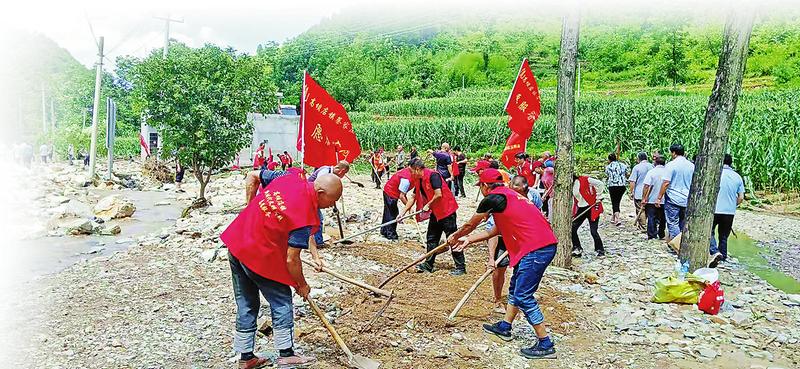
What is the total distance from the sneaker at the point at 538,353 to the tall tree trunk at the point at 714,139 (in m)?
3.12

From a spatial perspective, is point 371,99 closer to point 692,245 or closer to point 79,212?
point 79,212

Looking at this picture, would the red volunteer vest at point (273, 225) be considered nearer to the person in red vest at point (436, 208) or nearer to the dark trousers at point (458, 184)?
the person in red vest at point (436, 208)

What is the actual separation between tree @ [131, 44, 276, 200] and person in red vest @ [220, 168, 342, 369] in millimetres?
12005

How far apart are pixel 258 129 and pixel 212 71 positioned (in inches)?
567

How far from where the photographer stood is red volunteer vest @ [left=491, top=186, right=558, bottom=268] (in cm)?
510

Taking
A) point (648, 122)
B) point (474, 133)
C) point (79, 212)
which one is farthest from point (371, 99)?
point (79, 212)

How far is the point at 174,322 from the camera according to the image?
5.68m

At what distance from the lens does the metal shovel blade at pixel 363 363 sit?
4.70 m

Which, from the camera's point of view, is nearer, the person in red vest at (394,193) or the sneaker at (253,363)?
the sneaker at (253,363)

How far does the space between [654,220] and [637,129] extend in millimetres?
12489

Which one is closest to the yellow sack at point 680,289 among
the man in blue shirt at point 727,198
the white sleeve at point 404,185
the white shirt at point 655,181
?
the man in blue shirt at point 727,198

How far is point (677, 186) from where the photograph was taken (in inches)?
372

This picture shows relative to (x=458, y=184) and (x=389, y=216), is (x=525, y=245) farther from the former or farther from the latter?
(x=458, y=184)

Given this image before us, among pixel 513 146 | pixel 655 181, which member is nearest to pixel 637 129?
pixel 655 181
